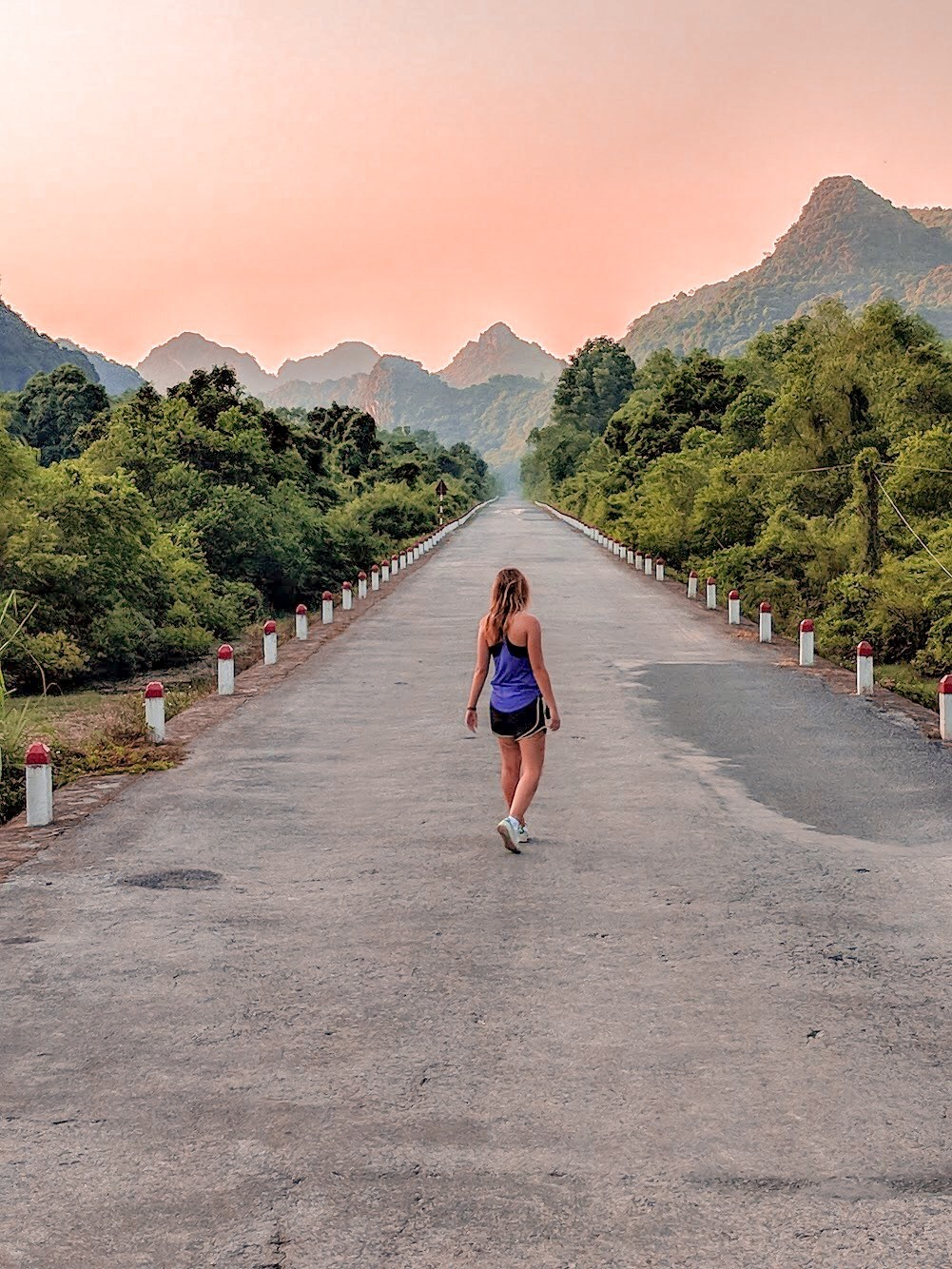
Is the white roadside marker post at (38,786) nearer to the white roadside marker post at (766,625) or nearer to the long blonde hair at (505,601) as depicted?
the long blonde hair at (505,601)

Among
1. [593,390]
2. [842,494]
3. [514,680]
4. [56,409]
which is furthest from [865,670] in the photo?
[593,390]

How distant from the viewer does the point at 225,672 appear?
652 inches

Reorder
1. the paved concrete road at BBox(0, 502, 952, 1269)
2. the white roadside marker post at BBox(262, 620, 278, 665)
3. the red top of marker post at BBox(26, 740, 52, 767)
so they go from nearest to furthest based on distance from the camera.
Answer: the paved concrete road at BBox(0, 502, 952, 1269) → the red top of marker post at BBox(26, 740, 52, 767) → the white roadside marker post at BBox(262, 620, 278, 665)

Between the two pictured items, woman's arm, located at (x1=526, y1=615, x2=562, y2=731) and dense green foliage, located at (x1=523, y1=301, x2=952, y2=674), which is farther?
dense green foliage, located at (x1=523, y1=301, x2=952, y2=674)

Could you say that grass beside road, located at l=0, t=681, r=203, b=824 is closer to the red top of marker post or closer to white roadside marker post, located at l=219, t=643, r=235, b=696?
white roadside marker post, located at l=219, t=643, r=235, b=696

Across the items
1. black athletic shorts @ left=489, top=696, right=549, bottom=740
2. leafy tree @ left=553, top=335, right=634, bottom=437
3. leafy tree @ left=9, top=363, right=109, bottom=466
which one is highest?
leafy tree @ left=553, top=335, right=634, bottom=437

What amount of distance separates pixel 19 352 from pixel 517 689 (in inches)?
7639

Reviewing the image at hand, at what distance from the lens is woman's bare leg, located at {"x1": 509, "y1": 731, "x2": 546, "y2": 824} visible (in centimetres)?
889

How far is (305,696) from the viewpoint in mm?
16484

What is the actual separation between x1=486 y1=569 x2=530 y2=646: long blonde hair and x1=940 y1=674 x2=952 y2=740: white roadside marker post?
556cm

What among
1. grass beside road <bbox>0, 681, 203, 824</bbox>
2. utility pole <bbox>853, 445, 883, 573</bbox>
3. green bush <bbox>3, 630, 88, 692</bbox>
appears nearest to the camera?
grass beside road <bbox>0, 681, 203, 824</bbox>

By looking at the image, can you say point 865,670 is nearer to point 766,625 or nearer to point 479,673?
point 766,625

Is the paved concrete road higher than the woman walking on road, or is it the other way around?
the woman walking on road

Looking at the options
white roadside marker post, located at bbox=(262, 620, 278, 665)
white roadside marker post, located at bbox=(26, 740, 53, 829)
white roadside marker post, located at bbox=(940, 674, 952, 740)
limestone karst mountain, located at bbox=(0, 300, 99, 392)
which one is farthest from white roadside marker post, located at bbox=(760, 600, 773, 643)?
limestone karst mountain, located at bbox=(0, 300, 99, 392)
